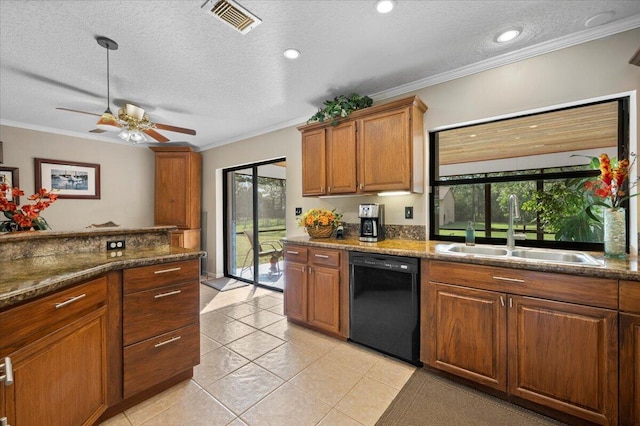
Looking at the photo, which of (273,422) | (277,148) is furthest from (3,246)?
(277,148)

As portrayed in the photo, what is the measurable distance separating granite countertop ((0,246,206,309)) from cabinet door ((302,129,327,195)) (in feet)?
5.00

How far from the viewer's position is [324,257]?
2.72m

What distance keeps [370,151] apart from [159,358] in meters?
2.42

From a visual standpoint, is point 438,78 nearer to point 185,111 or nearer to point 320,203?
point 320,203

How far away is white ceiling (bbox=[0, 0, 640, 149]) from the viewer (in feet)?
5.85

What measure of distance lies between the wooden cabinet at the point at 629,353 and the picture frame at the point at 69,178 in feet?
20.0

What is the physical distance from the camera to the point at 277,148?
4137 millimetres

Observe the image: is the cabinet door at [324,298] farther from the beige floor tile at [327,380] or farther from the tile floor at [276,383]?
the beige floor tile at [327,380]

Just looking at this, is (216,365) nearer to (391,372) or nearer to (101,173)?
(391,372)

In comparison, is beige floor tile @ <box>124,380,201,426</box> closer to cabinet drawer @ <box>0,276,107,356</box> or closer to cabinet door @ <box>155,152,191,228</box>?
cabinet drawer @ <box>0,276,107,356</box>

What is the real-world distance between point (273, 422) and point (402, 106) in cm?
264

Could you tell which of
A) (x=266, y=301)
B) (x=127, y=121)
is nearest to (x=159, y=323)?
(x=127, y=121)

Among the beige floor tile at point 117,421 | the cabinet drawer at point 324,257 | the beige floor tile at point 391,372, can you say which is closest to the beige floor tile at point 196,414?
the beige floor tile at point 117,421

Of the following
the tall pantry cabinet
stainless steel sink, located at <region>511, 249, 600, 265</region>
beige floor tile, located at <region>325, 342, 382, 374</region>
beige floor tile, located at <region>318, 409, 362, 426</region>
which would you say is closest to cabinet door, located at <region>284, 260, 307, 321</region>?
beige floor tile, located at <region>325, 342, 382, 374</region>
